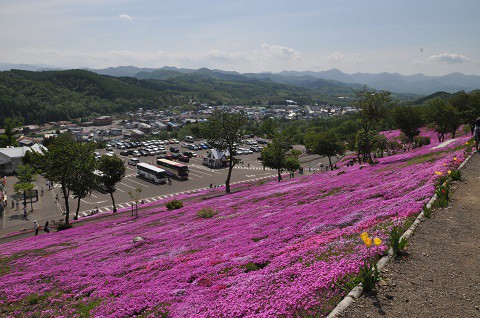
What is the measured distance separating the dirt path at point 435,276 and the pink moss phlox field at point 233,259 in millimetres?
1001

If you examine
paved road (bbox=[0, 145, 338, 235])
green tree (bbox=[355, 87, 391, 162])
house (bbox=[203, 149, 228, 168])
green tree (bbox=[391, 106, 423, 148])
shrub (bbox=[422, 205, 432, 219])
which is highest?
green tree (bbox=[355, 87, 391, 162])

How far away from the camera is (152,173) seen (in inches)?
3123

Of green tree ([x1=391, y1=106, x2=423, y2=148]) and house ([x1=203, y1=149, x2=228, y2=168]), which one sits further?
house ([x1=203, y1=149, x2=228, y2=168])

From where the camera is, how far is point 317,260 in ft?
40.7

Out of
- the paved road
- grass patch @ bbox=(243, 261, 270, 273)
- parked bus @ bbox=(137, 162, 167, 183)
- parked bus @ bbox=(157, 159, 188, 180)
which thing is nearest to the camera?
grass patch @ bbox=(243, 261, 270, 273)

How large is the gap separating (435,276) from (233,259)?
27.7ft

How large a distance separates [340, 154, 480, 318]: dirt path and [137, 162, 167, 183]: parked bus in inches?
2694

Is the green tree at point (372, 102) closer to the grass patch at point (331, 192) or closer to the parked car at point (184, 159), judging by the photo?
the grass patch at point (331, 192)

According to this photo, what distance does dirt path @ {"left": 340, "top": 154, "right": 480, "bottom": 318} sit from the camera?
8.91m

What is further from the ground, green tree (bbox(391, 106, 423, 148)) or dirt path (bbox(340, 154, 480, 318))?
green tree (bbox(391, 106, 423, 148))

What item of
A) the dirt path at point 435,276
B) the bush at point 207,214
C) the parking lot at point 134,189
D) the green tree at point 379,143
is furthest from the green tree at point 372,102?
the dirt path at point 435,276

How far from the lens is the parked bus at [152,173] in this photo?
77.4 m

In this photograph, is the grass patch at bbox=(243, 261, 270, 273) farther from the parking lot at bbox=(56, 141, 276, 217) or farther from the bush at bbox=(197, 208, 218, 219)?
the parking lot at bbox=(56, 141, 276, 217)

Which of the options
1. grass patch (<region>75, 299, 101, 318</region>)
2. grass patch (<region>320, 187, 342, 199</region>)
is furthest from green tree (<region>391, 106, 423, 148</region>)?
grass patch (<region>75, 299, 101, 318</region>)
